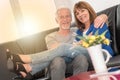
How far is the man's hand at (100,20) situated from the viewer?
261 centimetres

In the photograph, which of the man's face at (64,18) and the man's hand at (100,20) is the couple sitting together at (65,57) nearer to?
the man's hand at (100,20)

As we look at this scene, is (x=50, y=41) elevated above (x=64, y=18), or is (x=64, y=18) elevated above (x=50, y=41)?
(x=64, y=18)

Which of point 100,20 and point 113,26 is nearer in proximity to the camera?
point 100,20

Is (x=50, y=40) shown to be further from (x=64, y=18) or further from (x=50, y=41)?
(x=64, y=18)

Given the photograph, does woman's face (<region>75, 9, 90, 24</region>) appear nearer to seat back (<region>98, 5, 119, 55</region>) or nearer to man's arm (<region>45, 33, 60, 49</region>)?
seat back (<region>98, 5, 119, 55</region>)

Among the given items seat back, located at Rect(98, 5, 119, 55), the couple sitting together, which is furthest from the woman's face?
seat back, located at Rect(98, 5, 119, 55)

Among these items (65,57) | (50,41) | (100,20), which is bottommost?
(65,57)

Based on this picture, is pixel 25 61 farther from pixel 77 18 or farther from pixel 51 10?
pixel 51 10

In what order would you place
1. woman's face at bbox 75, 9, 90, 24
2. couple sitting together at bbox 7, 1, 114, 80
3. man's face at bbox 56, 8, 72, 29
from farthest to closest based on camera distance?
1. man's face at bbox 56, 8, 72, 29
2. woman's face at bbox 75, 9, 90, 24
3. couple sitting together at bbox 7, 1, 114, 80

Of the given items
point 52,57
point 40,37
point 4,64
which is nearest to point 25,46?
point 40,37

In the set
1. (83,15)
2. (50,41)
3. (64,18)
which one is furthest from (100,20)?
(50,41)

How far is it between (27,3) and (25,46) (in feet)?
4.14

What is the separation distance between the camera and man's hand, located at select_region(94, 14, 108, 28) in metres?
2.61

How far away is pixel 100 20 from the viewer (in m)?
2.62
